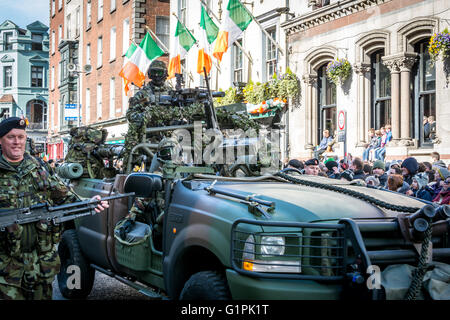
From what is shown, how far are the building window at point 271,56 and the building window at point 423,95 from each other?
6731 millimetres

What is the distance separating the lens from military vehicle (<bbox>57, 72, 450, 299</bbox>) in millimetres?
3699

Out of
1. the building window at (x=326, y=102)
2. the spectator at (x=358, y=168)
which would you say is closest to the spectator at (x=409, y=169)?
the spectator at (x=358, y=168)

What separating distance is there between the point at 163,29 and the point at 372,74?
800 inches

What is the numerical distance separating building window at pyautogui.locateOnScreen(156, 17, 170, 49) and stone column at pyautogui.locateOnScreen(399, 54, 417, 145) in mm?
21546

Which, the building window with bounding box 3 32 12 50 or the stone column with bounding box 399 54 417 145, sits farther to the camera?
the building window with bounding box 3 32 12 50

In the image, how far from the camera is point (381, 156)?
15844mm

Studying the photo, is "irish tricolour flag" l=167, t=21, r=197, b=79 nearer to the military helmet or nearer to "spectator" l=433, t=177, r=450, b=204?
the military helmet

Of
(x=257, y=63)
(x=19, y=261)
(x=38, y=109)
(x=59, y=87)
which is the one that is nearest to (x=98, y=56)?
(x=59, y=87)

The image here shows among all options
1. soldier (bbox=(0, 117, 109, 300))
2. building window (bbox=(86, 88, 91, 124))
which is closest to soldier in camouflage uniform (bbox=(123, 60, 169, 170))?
soldier (bbox=(0, 117, 109, 300))

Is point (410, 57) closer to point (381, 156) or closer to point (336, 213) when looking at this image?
point (381, 156)

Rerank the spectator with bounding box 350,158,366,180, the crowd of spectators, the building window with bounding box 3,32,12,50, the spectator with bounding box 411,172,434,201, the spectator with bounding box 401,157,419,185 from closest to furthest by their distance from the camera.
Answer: the crowd of spectators → the spectator with bounding box 411,172,434,201 → the spectator with bounding box 401,157,419,185 → the spectator with bounding box 350,158,366,180 → the building window with bounding box 3,32,12,50

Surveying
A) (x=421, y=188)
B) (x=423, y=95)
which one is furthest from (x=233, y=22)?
(x=421, y=188)

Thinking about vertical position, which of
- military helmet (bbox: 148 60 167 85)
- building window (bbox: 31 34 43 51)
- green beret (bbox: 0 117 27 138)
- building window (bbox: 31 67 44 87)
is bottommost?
green beret (bbox: 0 117 27 138)
